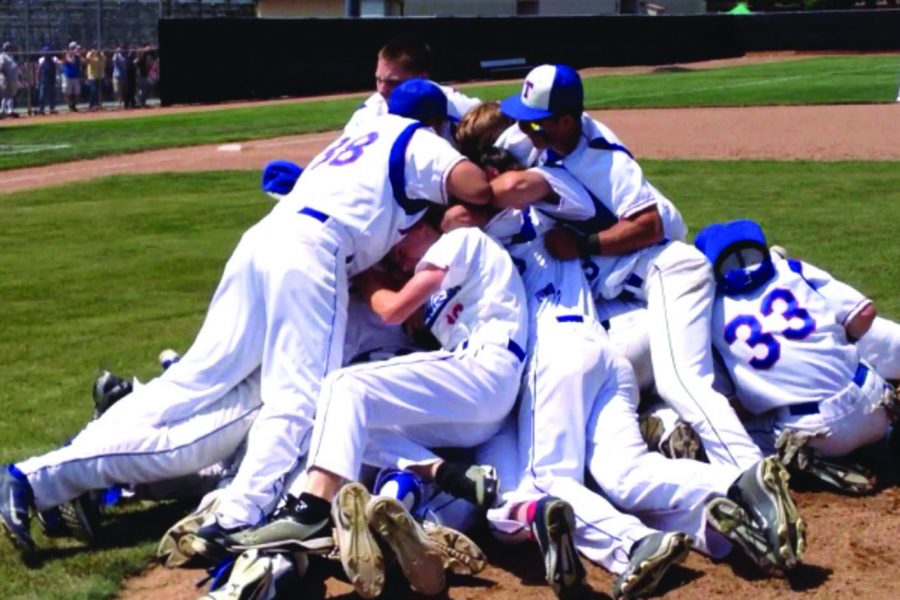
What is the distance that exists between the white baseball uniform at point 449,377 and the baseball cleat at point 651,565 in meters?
0.82

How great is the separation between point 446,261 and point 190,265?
6828 millimetres

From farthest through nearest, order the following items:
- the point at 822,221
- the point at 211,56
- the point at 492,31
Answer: the point at 492,31 → the point at 211,56 → the point at 822,221

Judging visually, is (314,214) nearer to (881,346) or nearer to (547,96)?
(547,96)

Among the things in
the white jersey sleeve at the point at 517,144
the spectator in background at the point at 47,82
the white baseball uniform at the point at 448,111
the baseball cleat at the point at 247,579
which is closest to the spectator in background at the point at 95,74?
the spectator in background at the point at 47,82

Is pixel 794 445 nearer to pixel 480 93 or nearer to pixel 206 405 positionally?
pixel 206 405

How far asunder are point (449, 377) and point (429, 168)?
81 cm

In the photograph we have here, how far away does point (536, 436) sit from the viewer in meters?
4.94

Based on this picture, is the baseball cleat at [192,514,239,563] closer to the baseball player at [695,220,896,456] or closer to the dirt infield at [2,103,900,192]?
the baseball player at [695,220,896,456]

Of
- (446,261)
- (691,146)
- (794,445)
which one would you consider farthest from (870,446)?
(691,146)

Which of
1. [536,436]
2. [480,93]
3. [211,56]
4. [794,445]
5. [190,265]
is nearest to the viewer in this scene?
[536,436]

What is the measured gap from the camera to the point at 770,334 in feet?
17.7

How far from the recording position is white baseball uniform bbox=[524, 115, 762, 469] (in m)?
5.14

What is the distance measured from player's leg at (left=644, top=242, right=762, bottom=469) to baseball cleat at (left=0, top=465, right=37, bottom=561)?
234cm

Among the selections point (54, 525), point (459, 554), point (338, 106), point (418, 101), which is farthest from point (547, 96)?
point (338, 106)
